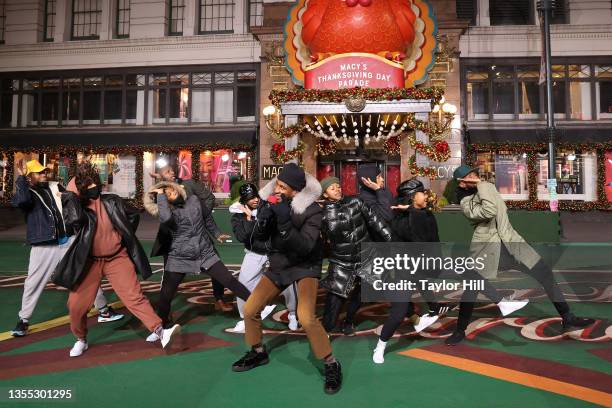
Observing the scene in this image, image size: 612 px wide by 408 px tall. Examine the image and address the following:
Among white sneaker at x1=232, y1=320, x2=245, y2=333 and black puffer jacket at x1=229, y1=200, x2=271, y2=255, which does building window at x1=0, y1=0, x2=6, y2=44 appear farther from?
black puffer jacket at x1=229, y1=200, x2=271, y2=255

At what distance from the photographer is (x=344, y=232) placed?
473cm

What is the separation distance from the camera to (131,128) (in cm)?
2195

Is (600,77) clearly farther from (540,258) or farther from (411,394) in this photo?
(411,394)

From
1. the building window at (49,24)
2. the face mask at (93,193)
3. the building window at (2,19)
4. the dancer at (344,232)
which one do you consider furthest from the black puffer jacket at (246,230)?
the building window at (2,19)

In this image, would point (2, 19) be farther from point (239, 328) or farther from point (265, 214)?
point (265, 214)

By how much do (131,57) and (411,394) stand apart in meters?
22.9

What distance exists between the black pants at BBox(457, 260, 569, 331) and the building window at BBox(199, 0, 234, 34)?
68.2 feet

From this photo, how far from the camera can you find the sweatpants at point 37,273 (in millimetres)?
5277

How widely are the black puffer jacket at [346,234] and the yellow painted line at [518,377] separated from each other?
3.25ft

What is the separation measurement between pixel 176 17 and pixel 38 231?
66.6 feet

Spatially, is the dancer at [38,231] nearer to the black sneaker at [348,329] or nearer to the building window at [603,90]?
the black sneaker at [348,329]

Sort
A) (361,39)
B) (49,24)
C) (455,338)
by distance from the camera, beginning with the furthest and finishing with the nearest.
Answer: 1. (49,24)
2. (361,39)
3. (455,338)

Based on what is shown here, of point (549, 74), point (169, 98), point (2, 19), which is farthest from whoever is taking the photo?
point (2, 19)

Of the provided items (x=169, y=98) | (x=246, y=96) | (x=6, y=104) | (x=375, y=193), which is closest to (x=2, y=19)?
(x=6, y=104)
